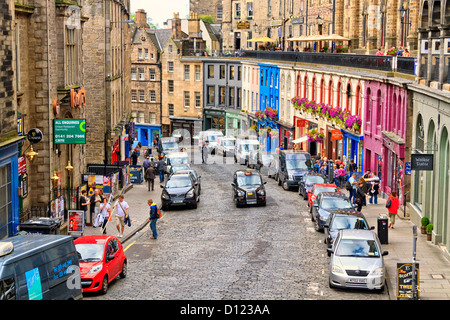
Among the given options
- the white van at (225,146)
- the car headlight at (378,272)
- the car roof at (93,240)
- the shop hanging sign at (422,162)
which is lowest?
the white van at (225,146)

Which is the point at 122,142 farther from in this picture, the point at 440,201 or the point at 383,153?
the point at 440,201

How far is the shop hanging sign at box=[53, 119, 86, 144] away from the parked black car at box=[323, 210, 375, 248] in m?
10.2

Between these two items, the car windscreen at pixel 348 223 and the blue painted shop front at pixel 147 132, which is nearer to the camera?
the car windscreen at pixel 348 223

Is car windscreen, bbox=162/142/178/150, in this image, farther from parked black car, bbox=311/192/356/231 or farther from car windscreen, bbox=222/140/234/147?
parked black car, bbox=311/192/356/231

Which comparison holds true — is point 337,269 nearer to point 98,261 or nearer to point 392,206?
point 98,261

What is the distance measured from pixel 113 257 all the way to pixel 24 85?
10.2 meters

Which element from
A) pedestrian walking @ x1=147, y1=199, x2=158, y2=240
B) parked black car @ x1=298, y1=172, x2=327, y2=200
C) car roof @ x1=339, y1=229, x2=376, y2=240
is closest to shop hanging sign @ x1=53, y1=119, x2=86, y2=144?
pedestrian walking @ x1=147, y1=199, x2=158, y2=240

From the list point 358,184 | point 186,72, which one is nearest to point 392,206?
point 358,184

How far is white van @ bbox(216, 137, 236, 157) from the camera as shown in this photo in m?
66.5

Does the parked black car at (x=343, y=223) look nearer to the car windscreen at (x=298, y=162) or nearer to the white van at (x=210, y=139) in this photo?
the car windscreen at (x=298, y=162)

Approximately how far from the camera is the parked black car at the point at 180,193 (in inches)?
1439

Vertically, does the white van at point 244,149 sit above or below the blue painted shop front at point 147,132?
above
